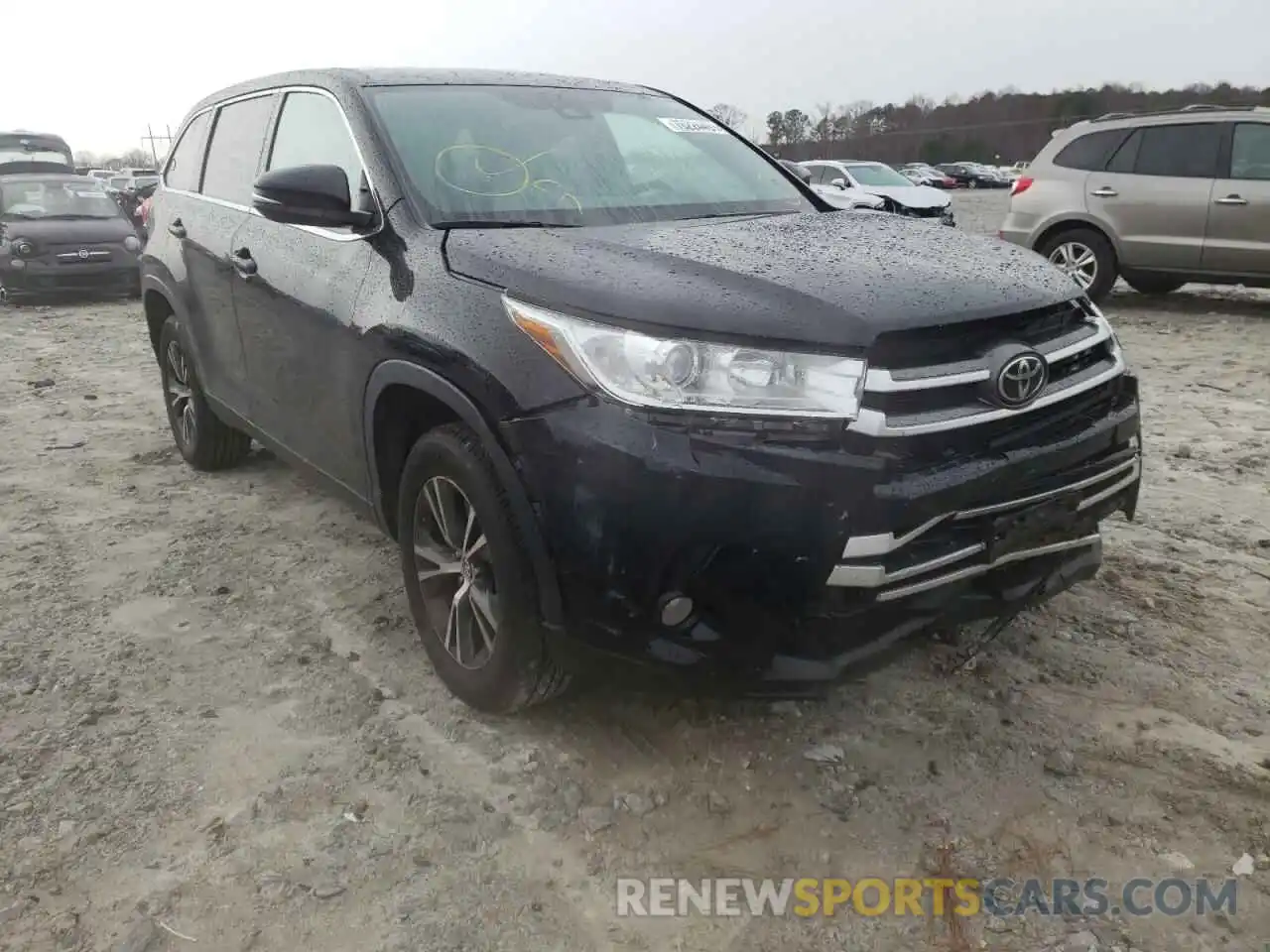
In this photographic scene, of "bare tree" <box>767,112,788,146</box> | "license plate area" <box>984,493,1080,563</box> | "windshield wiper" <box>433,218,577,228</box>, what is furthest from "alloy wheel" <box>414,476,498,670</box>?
"bare tree" <box>767,112,788,146</box>

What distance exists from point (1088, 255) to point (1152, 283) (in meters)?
0.90

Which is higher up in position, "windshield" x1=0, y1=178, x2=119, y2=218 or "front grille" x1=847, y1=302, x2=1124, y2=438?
"windshield" x1=0, y1=178, x2=119, y2=218

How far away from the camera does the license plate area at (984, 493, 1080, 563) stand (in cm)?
222

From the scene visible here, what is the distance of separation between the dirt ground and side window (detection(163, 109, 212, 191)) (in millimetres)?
1754

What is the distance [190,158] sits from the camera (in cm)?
457

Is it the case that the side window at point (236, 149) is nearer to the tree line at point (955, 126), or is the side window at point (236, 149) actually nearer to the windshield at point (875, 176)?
the windshield at point (875, 176)

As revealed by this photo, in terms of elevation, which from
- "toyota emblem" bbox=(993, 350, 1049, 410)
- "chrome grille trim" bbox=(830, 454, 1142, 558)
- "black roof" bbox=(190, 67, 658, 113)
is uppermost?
"black roof" bbox=(190, 67, 658, 113)

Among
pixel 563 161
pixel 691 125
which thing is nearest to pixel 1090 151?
pixel 691 125

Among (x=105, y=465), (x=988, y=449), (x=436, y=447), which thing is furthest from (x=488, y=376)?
(x=105, y=465)

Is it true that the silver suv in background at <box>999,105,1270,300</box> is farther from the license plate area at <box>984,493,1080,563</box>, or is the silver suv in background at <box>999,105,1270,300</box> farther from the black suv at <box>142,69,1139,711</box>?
the license plate area at <box>984,493,1080,563</box>

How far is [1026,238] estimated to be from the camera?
9.37 metres

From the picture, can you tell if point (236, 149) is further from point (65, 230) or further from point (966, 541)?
point (65, 230)

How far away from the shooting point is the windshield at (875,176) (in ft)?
57.1

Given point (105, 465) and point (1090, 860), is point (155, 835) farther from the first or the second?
point (105, 465)
